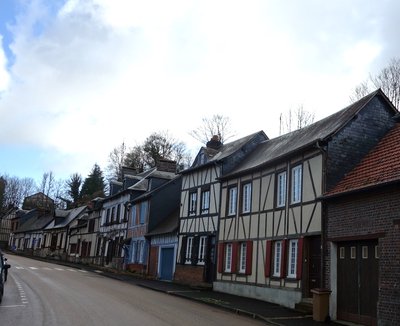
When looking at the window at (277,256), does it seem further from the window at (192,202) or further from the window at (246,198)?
the window at (192,202)

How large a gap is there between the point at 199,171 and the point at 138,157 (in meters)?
34.7

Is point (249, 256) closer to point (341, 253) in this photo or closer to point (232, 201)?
point (232, 201)

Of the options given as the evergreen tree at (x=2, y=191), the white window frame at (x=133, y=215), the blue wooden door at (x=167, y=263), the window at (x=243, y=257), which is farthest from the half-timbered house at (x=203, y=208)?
the evergreen tree at (x=2, y=191)

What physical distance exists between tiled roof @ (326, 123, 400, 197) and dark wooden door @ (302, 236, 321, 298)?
2134 mm

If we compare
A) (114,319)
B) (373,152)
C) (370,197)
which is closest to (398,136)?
(373,152)

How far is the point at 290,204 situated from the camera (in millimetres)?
18750

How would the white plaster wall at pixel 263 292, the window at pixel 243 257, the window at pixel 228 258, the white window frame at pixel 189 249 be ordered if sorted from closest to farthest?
1. the white plaster wall at pixel 263 292
2. the window at pixel 243 257
3. the window at pixel 228 258
4. the white window frame at pixel 189 249

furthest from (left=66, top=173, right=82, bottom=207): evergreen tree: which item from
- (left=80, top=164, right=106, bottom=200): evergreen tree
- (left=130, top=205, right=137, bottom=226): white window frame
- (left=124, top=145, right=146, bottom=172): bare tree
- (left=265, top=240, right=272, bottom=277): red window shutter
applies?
(left=265, top=240, right=272, bottom=277): red window shutter

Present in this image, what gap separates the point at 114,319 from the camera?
11516 mm

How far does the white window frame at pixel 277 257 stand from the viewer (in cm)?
1899

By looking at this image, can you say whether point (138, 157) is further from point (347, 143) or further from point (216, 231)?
point (347, 143)

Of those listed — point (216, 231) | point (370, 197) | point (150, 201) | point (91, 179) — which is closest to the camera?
point (370, 197)

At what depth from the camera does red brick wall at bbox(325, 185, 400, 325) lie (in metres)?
12.6

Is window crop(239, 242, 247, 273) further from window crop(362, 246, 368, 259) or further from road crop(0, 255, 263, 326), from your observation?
window crop(362, 246, 368, 259)
